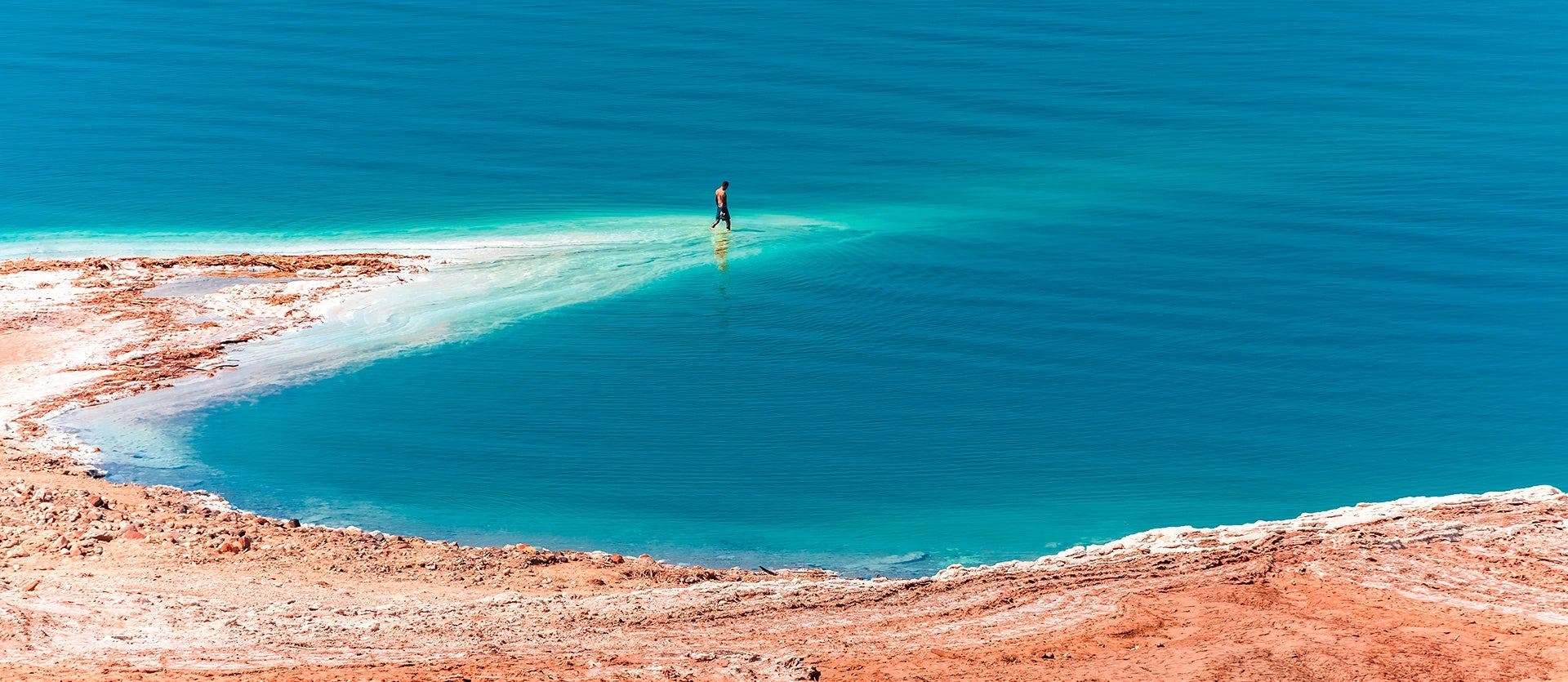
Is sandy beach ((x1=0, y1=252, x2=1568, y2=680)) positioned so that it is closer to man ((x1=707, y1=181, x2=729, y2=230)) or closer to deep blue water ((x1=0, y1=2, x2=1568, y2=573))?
deep blue water ((x1=0, y1=2, x2=1568, y2=573))

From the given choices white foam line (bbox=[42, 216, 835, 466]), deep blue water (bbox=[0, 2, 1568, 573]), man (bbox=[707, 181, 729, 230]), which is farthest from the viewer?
man (bbox=[707, 181, 729, 230])

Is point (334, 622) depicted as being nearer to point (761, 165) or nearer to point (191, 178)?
point (761, 165)

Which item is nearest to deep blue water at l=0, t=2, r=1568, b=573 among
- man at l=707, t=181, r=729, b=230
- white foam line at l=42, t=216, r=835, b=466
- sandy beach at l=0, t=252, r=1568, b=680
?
white foam line at l=42, t=216, r=835, b=466

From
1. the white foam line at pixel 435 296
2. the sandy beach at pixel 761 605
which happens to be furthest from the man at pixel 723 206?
the sandy beach at pixel 761 605

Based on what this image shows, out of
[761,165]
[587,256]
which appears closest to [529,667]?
[587,256]

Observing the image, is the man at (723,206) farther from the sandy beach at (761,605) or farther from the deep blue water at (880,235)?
the sandy beach at (761,605)

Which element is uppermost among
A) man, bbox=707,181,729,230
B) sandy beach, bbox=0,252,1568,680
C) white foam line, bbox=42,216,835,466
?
man, bbox=707,181,729,230
